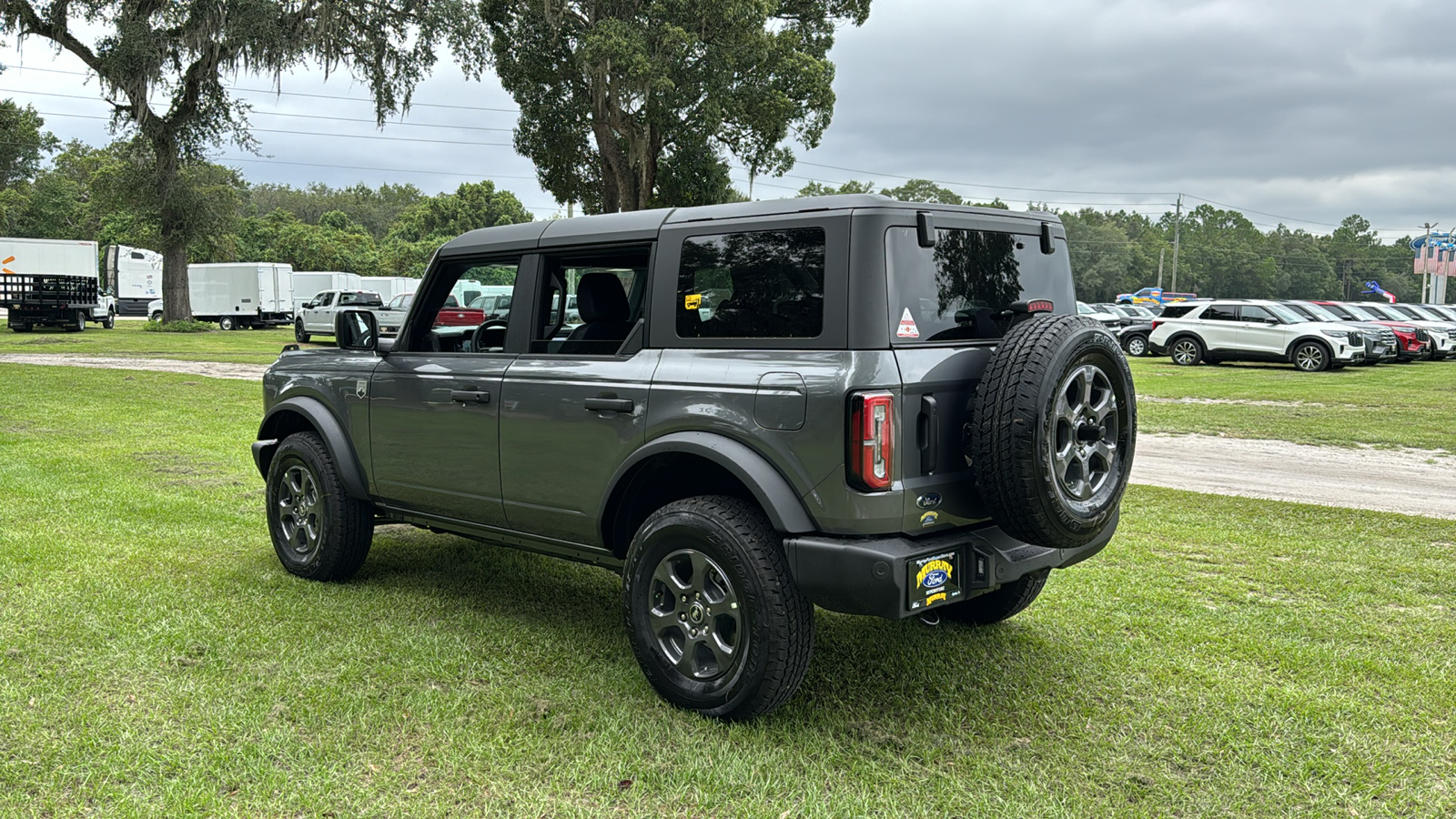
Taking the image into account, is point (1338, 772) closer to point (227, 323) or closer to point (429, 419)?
point (429, 419)

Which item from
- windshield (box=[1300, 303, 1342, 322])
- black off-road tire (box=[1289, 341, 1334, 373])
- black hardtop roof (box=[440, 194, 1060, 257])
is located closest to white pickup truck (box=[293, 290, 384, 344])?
black off-road tire (box=[1289, 341, 1334, 373])

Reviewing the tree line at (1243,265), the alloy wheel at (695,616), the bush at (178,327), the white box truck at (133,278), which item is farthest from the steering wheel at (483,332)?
the tree line at (1243,265)

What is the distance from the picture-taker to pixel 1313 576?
593 cm

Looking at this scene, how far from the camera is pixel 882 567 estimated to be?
3.52 meters

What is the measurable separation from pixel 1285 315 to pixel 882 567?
2434 cm

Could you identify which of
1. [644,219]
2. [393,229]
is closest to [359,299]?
[644,219]

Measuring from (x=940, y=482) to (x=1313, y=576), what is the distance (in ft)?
11.3

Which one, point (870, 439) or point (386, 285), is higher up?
point (386, 285)

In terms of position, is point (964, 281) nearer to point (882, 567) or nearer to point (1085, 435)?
point (1085, 435)

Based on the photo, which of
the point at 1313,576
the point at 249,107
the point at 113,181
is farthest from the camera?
the point at 113,181

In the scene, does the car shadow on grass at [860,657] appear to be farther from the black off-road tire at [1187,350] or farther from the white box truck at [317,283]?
the white box truck at [317,283]

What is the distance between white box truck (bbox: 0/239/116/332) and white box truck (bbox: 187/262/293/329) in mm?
6208

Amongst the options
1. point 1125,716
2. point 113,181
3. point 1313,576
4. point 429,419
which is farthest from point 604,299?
point 113,181

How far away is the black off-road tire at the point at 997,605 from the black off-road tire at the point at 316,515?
3133mm
